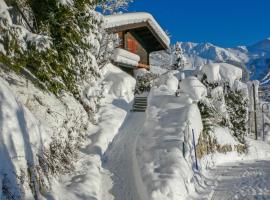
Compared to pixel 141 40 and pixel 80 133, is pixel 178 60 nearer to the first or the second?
pixel 141 40

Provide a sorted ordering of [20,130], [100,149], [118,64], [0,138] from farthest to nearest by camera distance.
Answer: [118,64] → [100,149] → [20,130] → [0,138]

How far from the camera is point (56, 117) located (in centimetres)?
1063

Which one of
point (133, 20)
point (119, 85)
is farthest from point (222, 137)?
point (133, 20)

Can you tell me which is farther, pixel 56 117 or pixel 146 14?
pixel 146 14

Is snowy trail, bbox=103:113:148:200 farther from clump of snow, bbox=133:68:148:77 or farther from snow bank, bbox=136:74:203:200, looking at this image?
clump of snow, bbox=133:68:148:77

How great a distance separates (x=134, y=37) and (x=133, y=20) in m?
5.68

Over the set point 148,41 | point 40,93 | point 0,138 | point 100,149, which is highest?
point 148,41

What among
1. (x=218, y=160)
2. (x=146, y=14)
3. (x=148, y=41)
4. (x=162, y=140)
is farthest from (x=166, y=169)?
(x=148, y=41)

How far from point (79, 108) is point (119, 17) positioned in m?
13.3

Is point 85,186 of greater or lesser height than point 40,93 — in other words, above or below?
below

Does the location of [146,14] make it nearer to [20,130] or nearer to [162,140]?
[162,140]

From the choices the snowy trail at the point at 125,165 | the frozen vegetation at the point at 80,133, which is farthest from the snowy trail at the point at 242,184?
the snowy trail at the point at 125,165

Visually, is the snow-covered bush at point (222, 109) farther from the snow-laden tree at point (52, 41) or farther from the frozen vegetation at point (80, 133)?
the snow-laden tree at point (52, 41)

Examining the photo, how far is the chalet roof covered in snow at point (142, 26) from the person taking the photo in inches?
965
